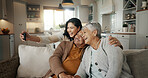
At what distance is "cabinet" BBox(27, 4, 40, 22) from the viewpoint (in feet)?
24.8

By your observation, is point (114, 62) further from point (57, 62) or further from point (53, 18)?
point (53, 18)

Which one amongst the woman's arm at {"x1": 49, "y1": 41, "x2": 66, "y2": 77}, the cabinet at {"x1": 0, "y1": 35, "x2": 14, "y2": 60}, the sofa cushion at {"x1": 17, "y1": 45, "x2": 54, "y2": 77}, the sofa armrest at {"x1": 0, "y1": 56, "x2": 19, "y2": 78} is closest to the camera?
the woman's arm at {"x1": 49, "y1": 41, "x2": 66, "y2": 77}

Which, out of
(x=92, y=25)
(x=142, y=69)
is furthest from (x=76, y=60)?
(x=142, y=69)

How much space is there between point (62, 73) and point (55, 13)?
7420mm

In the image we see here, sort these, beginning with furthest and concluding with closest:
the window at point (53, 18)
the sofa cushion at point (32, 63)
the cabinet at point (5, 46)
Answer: the window at point (53, 18) < the cabinet at point (5, 46) < the sofa cushion at point (32, 63)

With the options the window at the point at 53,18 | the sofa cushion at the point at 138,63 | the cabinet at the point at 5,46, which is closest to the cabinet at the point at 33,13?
the window at the point at 53,18

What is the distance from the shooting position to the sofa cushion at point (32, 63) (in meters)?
1.71

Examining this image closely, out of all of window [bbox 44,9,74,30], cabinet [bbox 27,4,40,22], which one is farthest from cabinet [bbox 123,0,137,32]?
cabinet [bbox 27,4,40,22]

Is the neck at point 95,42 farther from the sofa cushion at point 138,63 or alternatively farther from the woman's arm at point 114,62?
the sofa cushion at point 138,63

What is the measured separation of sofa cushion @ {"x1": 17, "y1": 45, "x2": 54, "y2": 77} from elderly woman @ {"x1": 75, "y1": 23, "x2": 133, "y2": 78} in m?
0.64

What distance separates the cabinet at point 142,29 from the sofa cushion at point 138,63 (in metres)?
3.09

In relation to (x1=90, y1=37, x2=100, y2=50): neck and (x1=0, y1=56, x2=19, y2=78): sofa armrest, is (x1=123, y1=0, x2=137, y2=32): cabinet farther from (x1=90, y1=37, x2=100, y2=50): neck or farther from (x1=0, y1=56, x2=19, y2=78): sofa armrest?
(x1=0, y1=56, x2=19, y2=78): sofa armrest

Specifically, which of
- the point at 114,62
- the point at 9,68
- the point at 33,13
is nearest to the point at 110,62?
the point at 114,62

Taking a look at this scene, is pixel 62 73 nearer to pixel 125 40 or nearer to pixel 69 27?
pixel 69 27
